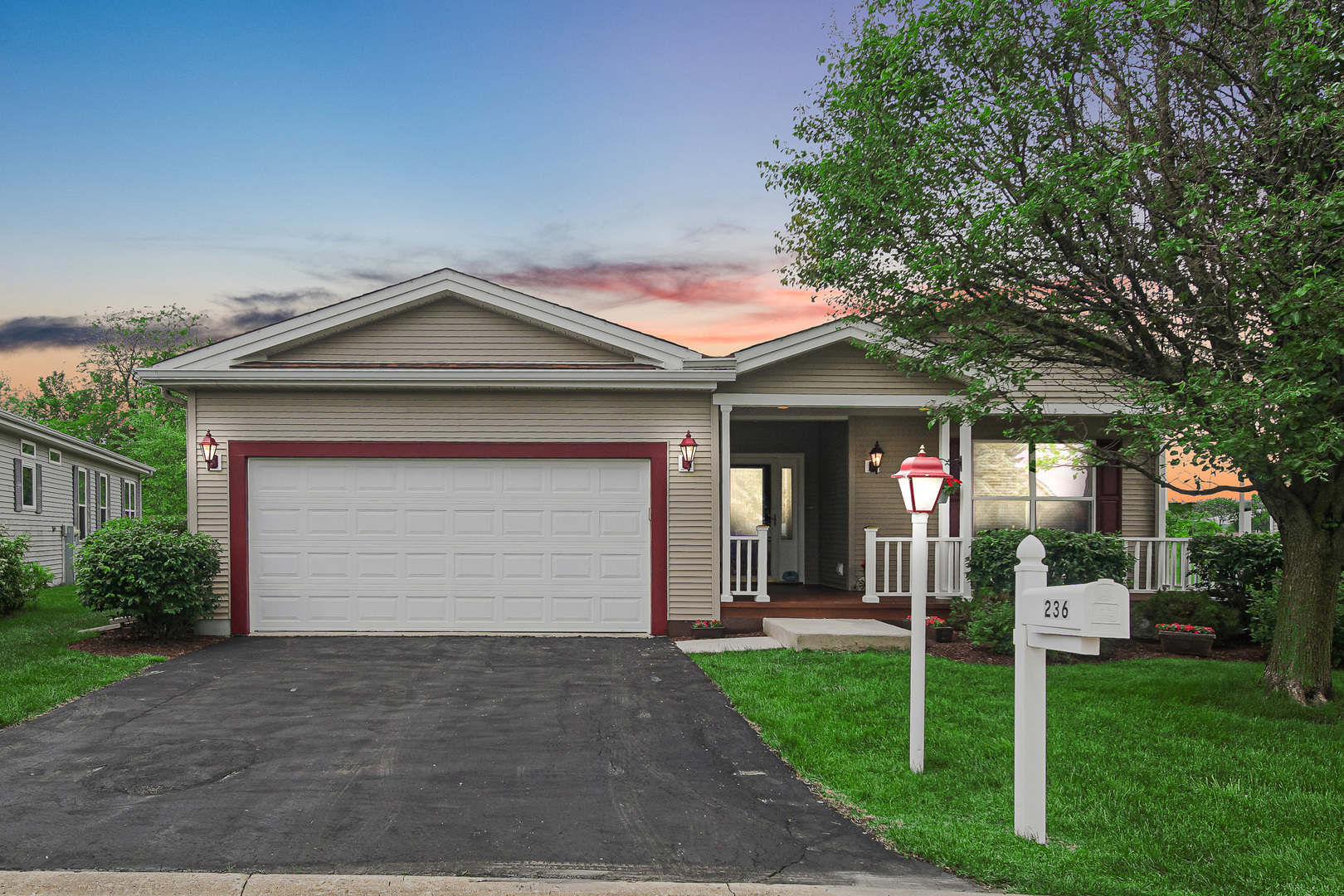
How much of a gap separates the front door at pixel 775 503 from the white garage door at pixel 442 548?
3.62 m

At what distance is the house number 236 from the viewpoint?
3.78 metres

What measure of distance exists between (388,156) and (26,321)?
113 feet

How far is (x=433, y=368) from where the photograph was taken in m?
10.4

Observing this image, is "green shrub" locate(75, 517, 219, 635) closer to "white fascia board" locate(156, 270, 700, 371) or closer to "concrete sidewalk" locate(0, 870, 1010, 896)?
"white fascia board" locate(156, 270, 700, 371)

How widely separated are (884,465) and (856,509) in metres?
0.79

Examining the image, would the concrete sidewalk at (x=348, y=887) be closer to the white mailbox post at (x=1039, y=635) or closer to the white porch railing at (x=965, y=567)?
the white mailbox post at (x=1039, y=635)

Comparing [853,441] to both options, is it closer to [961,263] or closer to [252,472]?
[961,263]

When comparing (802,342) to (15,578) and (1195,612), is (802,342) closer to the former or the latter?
(1195,612)

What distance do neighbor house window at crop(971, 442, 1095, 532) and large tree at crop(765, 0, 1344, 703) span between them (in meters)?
4.36

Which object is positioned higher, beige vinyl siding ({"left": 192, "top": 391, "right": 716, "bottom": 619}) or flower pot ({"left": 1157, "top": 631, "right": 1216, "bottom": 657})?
beige vinyl siding ({"left": 192, "top": 391, "right": 716, "bottom": 619})

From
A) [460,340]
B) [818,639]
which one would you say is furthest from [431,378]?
[818,639]

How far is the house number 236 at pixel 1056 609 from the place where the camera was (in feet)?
12.4

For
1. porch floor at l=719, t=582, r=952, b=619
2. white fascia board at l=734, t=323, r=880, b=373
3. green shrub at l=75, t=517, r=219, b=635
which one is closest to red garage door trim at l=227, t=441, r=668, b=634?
green shrub at l=75, t=517, r=219, b=635

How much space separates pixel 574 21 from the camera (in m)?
14.8
